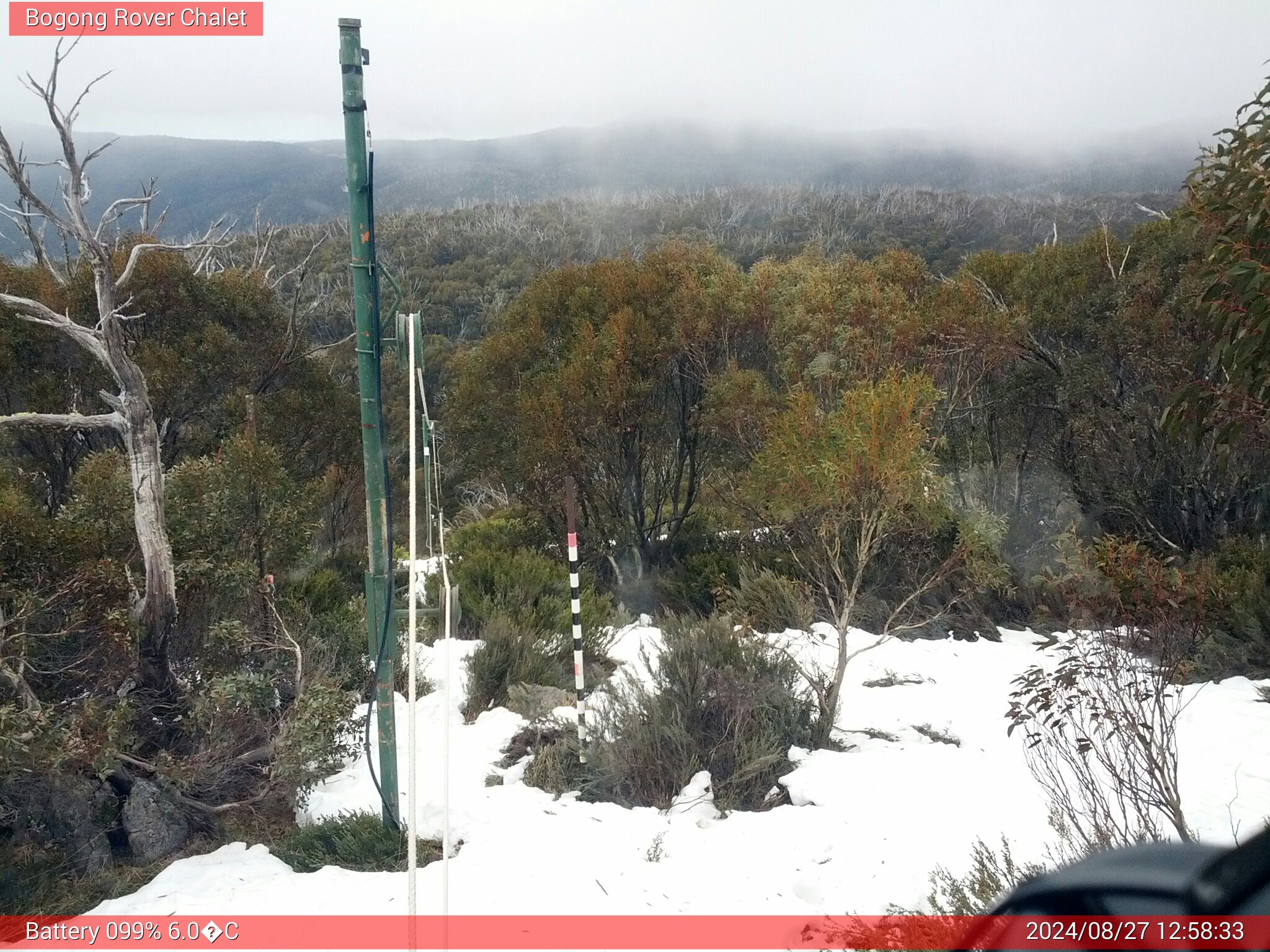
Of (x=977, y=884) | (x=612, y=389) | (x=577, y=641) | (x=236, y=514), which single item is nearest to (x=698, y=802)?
(x=577, y=641)

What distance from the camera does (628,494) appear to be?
12.3 m

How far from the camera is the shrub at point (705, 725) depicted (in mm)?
4914

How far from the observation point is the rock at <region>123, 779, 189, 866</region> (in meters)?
4.56

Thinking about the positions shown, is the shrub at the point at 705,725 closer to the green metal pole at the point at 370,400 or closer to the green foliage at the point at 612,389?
the green metal pole at the point at 370,400

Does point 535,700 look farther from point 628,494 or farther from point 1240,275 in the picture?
point 628,494

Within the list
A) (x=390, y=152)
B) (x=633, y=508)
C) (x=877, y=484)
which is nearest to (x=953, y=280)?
(x=633, y=508)

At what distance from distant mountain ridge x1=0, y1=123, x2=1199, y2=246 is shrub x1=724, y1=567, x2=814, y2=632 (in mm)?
20841

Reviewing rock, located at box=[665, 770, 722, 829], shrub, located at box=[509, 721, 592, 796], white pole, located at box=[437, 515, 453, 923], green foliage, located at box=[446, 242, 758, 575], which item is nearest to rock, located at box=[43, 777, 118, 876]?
white pole, located at box=[437, 515, 453, 923]

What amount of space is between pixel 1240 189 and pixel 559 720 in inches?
191

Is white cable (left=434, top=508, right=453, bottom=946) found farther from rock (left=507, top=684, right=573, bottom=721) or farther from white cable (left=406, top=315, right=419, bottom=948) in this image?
rock (left=507, top=684, right=573, bottom=721)

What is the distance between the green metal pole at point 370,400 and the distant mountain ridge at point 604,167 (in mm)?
21191

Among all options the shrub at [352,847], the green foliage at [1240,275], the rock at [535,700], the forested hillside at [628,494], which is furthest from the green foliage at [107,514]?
the green foliage at [1240,275]

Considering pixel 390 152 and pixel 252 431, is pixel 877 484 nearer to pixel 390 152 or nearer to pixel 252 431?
pixel 252 431

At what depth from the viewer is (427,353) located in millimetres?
22750
